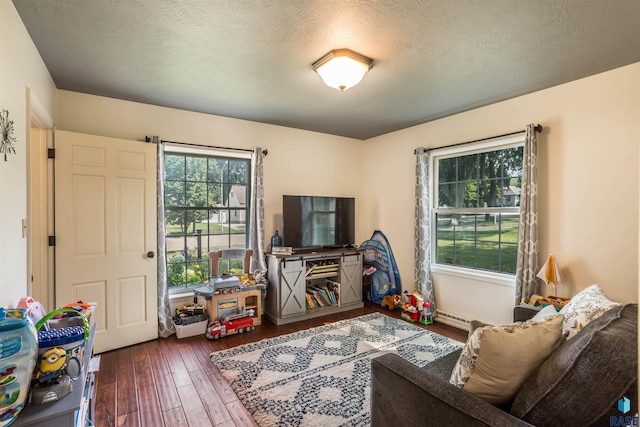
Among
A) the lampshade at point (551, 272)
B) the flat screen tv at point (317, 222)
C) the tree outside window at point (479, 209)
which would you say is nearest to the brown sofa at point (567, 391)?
the lampshade at point (551, 272)

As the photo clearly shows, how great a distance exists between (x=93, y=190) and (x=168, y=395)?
6.47ft

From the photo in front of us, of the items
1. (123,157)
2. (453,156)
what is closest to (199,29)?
(123,157)

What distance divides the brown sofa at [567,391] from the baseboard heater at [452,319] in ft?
Result: 7.97

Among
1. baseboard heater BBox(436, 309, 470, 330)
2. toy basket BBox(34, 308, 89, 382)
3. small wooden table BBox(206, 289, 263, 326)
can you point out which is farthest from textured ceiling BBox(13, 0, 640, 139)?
baseboard heater BBox(436, 309, 470, 330)

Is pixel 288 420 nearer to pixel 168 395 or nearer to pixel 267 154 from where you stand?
pixel 168 395

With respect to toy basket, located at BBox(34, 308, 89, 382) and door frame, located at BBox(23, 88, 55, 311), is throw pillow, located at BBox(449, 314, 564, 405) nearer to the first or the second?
toy basket, located at BBox(34, 308, 89, 382)

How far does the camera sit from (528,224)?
2914mm

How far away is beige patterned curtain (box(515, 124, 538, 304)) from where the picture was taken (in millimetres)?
2867

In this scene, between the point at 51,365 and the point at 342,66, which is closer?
the point at 51,365

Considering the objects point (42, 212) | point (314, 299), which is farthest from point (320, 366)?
point (42, 212)

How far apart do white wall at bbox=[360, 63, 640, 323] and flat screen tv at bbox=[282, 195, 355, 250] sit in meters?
1.69

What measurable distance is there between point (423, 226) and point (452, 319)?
117 centimetres

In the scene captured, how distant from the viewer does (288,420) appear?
194 centimetres
